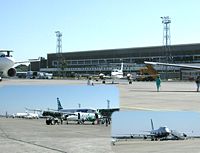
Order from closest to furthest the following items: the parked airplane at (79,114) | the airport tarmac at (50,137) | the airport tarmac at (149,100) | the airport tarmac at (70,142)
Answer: the parked airplane at (79,114) < the airport tarmac at (70,142) < the airport tarmac at (50,137) < the airport tarmac at (149,100)

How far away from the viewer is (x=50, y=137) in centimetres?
629

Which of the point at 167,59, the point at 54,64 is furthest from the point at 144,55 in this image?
the point at 54,64

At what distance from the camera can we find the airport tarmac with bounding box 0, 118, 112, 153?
5.19 m

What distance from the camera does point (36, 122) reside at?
205 inches

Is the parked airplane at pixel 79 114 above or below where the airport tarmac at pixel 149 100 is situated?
above

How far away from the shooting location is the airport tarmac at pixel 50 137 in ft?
17.0

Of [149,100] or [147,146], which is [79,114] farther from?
[149,100]

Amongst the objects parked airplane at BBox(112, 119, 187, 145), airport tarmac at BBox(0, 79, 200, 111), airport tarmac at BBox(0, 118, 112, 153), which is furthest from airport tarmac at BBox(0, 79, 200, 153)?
airport tarmac at BBox(0, 79, 200, 111)

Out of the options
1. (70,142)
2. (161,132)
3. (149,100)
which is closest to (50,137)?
(70,142)

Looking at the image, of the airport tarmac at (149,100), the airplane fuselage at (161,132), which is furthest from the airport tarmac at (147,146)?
the airport tarmac at (149,100)

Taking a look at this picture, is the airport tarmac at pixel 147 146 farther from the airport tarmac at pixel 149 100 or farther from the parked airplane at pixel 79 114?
the airport tarmac at pixel 149 100

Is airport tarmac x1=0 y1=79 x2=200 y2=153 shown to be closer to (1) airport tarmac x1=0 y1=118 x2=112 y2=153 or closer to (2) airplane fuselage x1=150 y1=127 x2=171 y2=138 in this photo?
(1) airport tarmac x1=0 y1=118 x2=112 y2=153

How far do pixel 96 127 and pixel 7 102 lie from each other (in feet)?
3.92

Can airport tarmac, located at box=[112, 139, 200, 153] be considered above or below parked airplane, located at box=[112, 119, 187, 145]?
below
